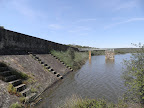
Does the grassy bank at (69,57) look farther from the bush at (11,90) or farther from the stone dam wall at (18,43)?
the bush at (11,90)

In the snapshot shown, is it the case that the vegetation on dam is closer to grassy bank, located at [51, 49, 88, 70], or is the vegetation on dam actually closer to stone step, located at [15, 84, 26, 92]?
stone step, located at [15, 84, 26, 92]

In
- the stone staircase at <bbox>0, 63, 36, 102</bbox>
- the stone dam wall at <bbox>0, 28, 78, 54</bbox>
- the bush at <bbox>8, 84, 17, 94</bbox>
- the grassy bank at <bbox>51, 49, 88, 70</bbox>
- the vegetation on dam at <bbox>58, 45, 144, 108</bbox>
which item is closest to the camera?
the vegetation on dam at <bbox>58, 45, 144, 108</bbox>

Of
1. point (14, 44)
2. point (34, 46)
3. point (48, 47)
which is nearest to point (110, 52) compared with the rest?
point (48, 47)

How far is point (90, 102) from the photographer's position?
5316 millimetres

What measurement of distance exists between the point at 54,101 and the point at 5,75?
366 centimetres

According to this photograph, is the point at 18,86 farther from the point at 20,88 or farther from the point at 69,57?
the point at 69,57

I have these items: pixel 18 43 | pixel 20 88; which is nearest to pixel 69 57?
pixel 18 43

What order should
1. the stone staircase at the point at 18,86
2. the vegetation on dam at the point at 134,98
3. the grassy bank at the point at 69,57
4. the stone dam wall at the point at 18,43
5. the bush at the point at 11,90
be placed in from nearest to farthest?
1. the vegetation on dam at the point at 134,98
2. the bush at the point at 11,90
3. the stone staircase at the point at 18,86
4. the stone dam wall at the point at 18,43
5. the grassy bank at the point at 69,57

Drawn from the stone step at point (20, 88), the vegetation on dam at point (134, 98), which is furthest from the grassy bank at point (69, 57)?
the vegetation on dam at point (134, 98)

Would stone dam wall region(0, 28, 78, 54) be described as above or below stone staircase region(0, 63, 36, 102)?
above

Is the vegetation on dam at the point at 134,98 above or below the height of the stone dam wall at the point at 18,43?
below

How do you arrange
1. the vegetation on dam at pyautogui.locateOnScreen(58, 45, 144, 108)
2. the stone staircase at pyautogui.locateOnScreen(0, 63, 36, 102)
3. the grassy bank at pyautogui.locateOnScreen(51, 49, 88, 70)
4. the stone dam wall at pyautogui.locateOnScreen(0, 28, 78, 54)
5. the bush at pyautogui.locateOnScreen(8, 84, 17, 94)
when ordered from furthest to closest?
the grassy bank at pyautogui.locateOnScreen(51, 49, 88, 70) < the stone dam wall at pyautogui.locateOnScreen(0, 28, 78, 54) < the stone staircase at pyautogui.locateOnScreen(0, 63, 36, 102) < the bush at pyautogui.locateOnScreen(8, 84, 17, 94) < the vegetation on dam at pyautogui.locateOnScreen(58, 45, 144, 108)

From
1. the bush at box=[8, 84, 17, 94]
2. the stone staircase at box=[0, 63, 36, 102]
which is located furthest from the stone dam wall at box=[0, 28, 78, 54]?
the bush at box=[8, 84, 17, 94]

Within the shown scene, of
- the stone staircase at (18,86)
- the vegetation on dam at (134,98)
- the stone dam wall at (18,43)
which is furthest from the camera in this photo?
the stone dam wall at (18,43)
